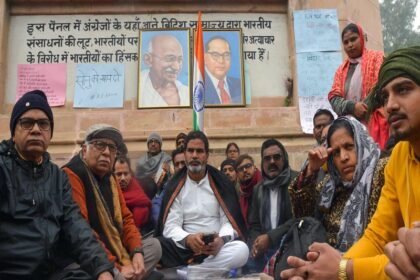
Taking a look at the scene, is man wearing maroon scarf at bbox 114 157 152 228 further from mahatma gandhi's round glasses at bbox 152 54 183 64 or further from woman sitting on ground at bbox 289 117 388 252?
mahatma gandhi's round glasses at bbox 152 54 183 64

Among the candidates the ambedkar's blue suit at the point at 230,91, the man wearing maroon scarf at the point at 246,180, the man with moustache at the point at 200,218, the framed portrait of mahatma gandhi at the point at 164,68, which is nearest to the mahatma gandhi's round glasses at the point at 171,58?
the framed portrait of mahatma gandhi at the point at 164,68

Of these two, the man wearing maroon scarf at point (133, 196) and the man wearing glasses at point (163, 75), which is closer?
the man wearing maroon scarf at point (133, 196)

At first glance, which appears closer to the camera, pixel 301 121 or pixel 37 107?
pixel 37 107

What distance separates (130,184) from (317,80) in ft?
14.0

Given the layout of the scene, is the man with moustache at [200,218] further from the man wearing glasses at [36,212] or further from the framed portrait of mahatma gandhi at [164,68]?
the framed portrait of mahatma gandhi at [164,68]

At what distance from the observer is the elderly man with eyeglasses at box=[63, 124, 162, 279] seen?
10.3 ft


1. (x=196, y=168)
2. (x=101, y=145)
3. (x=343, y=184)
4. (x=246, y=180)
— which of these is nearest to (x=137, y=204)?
(x=196, y=168)

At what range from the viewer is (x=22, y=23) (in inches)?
321

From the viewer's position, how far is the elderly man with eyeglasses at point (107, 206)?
3148 mm

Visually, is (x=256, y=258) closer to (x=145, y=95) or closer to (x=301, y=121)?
(x=301, y=121)

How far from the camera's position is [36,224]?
101 inches

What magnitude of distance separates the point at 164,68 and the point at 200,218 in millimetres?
4037

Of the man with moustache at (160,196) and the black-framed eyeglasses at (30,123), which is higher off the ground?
the black-framed eyeglasses at (30,123)

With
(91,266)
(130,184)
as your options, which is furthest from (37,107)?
(130,184)
